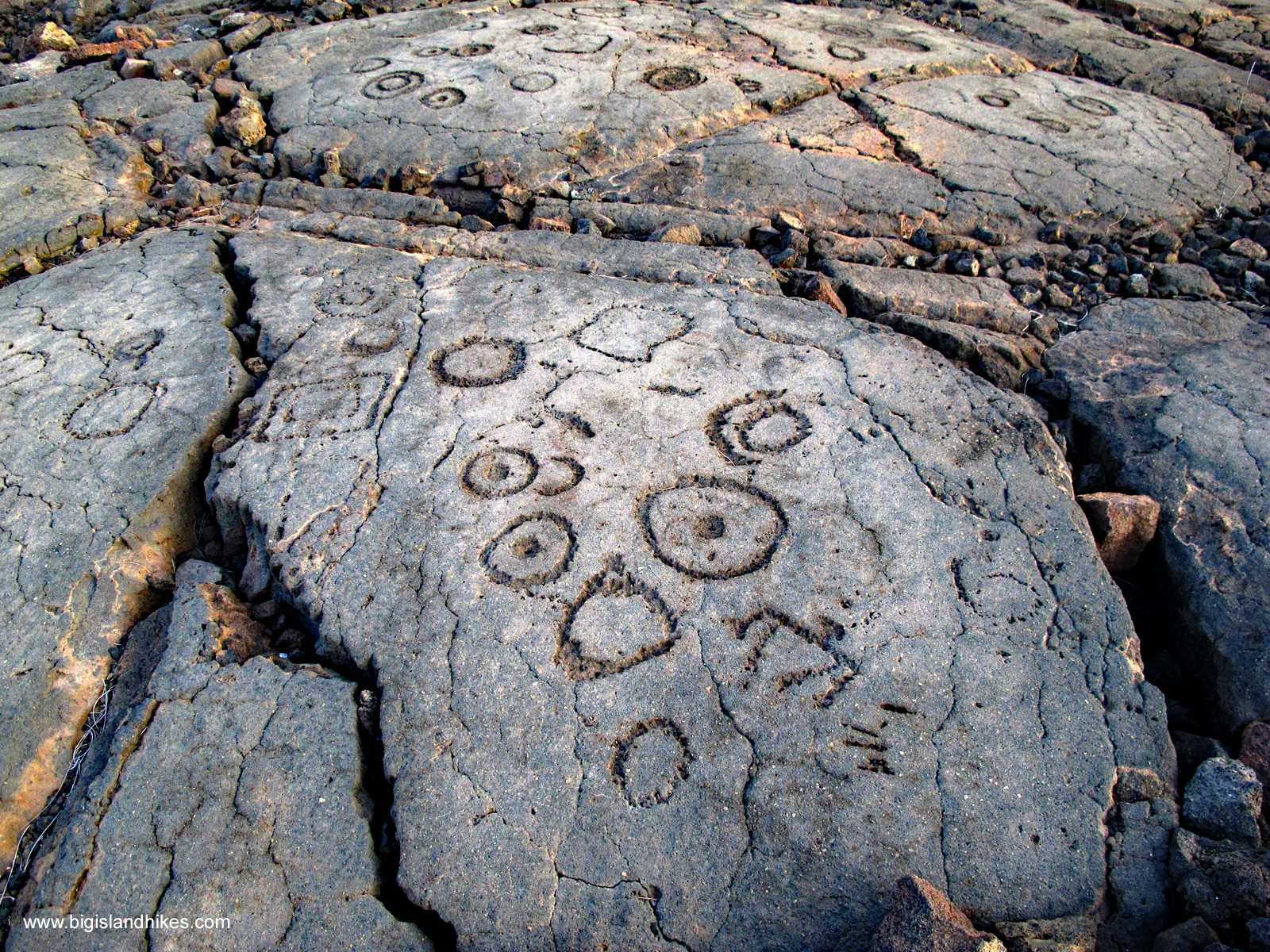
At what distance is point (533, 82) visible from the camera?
14.1 feet

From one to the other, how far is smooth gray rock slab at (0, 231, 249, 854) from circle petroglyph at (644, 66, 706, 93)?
2475mm

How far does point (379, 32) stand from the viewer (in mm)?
5094

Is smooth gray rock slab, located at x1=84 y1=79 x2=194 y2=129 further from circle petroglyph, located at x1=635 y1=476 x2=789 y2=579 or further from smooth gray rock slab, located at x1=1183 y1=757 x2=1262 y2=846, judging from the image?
smooth gray rock slab, located at x1=1183 y1=757 x2=1262 y2=846

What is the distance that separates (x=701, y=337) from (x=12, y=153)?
375cm

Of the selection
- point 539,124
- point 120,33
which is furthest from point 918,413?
point 120,33

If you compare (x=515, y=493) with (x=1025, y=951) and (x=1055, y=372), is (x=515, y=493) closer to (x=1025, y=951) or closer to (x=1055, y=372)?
(x=1025, y=951)

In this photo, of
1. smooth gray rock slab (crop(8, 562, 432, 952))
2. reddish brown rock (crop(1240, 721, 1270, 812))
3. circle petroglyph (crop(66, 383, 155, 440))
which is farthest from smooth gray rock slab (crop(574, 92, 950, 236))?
smooth gray rock slab (crop(8, 562, 432, 952))

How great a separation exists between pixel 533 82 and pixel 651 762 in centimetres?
385

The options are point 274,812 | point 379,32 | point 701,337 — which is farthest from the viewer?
point 379,32

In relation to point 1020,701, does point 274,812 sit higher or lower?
lower

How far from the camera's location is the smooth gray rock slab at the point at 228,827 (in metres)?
1.51

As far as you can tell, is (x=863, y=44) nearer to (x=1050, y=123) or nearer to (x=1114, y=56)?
(x=1050, y=123)

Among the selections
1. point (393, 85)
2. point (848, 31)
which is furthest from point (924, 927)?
point (848, 31)

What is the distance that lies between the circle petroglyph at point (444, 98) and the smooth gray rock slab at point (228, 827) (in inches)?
130
